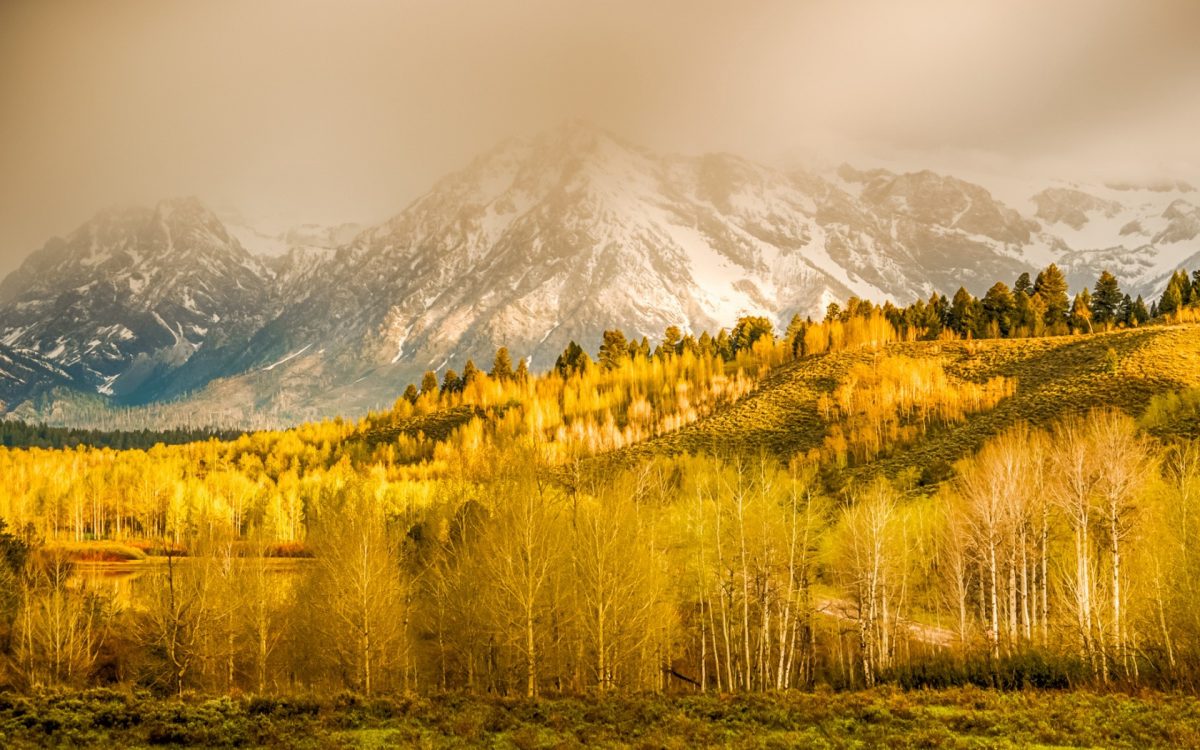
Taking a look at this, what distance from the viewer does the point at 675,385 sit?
186250 millimetres

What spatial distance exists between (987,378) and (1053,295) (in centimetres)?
4793

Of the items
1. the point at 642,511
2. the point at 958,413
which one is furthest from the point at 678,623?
the point at 958,413

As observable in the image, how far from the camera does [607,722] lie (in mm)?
26844

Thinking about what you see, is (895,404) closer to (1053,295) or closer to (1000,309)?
Result: (1000,309)

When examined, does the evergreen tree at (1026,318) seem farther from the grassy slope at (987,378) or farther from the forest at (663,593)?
the forest at (663,593)

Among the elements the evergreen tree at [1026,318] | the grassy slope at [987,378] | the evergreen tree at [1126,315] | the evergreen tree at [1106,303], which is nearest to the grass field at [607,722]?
the grassy slope at [987,378]

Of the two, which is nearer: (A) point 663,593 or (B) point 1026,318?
(A) point 663,593

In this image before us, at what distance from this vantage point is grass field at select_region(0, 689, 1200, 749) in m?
23.8

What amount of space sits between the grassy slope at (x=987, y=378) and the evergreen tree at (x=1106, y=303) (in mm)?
25770

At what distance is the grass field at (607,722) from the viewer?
23.8 metres

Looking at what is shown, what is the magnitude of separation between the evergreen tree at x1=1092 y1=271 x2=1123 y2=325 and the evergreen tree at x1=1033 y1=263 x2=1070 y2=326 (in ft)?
18.2

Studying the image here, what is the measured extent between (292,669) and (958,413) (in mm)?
106591

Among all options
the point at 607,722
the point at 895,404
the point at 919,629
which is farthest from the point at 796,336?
the point at 607,722

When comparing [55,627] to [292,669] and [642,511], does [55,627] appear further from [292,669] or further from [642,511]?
[642,511]
